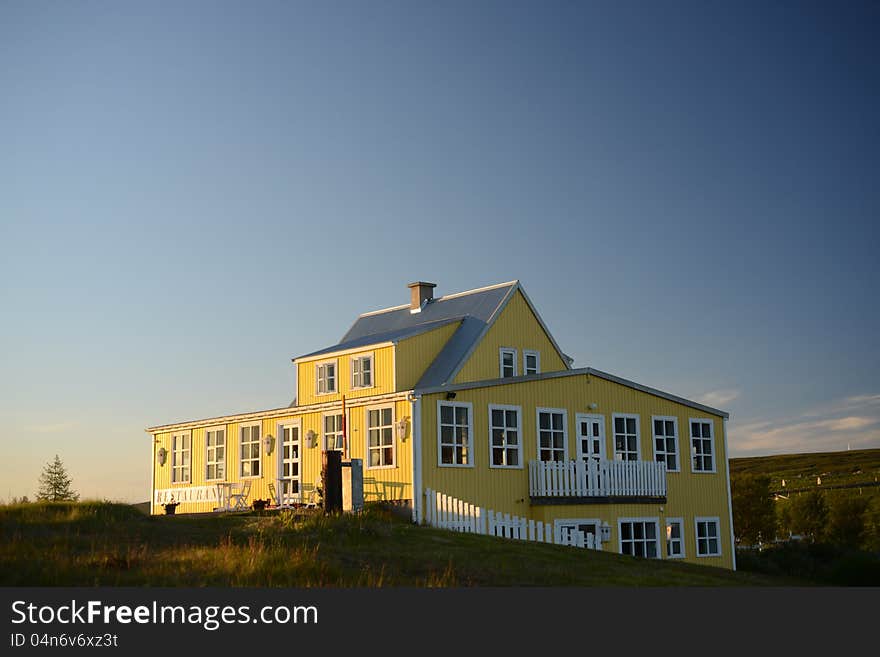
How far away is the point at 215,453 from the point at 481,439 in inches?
430

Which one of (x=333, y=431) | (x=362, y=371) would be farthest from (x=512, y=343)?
(x=333, y=431)

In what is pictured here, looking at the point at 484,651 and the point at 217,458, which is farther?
the point at 217,458

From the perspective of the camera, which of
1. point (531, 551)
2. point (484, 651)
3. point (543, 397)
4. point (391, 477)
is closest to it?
point (484, 651)

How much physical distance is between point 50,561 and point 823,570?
2498 cm

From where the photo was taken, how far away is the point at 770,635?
34.1 ft

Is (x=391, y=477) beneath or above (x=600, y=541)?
above

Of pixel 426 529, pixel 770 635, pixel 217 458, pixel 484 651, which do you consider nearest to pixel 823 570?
pixel 426 529

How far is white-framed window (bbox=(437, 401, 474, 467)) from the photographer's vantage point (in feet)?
83.4

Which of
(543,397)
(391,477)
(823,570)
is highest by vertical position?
(543,397)

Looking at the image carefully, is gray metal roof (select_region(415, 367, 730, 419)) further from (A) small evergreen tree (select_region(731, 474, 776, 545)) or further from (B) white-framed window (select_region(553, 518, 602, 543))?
(A) small evergreen tree (select_region(731, 474, 776, 545))

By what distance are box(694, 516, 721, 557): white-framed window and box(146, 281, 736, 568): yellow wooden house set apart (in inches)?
2.8

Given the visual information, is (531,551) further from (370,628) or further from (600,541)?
(370,628)

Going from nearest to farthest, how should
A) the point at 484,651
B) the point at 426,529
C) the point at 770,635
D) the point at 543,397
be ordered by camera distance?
the point at 484,651 < the point at 770,635 < the point at 426,529 < the point at 543,397


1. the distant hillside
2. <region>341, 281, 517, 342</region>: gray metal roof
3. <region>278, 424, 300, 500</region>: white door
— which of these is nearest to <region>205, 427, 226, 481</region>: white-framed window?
<region>278, 424, 300, 500</region>: white door
